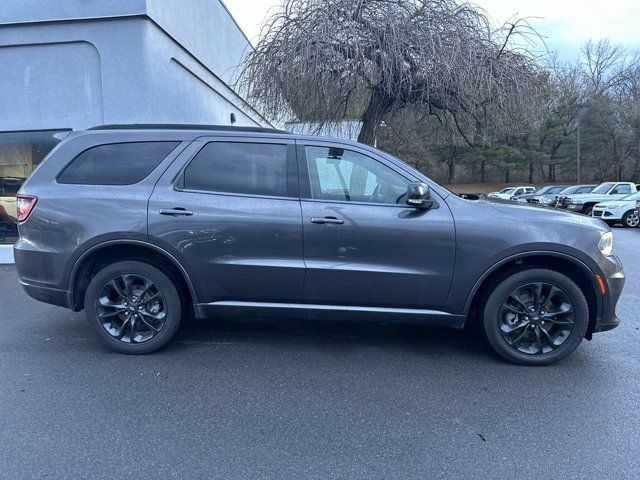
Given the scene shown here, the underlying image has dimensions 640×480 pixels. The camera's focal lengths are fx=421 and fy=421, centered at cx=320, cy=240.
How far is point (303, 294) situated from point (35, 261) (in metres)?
2.39

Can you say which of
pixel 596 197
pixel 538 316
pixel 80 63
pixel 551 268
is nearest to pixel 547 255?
pixel 551 268

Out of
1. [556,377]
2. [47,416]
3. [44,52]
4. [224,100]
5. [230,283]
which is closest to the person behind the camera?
[47,416]

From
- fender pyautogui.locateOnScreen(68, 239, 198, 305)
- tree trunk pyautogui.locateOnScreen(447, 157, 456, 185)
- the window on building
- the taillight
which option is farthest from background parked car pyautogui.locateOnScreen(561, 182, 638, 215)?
tree trunk pyautogui.locateOnScreen(447, 157, 456, 185)

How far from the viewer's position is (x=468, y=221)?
11.3 feet

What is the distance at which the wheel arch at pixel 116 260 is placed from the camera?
3.60 metres

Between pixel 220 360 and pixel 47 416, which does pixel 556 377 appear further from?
pixel 47 416

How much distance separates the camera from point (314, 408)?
2951 mm

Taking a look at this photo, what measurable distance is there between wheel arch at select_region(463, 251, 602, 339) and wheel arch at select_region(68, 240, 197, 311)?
2492mm

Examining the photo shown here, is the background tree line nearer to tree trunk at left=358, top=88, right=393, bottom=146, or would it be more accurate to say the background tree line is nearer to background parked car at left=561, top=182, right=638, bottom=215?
tree trunk at left=358, top=88, right=393, bottom=146

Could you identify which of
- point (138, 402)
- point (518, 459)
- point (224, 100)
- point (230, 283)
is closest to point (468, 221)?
point (518, 459)

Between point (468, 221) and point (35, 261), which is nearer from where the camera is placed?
point (468, 221)

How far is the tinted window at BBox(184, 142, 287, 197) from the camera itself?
11.9 ft

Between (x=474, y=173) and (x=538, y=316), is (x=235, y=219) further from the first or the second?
(x=474, y=173)

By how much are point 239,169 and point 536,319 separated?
2828mm
